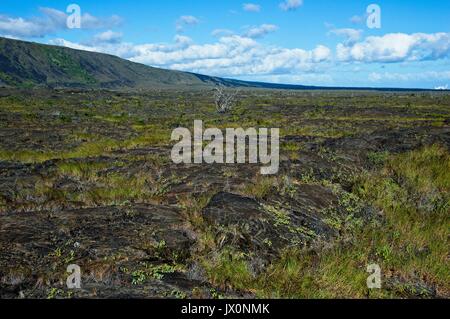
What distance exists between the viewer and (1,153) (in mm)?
18062

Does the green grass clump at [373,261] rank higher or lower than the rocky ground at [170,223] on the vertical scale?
lower

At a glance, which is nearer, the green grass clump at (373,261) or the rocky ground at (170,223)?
the rocky ground at (170,223)

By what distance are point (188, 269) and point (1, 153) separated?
50.3ft

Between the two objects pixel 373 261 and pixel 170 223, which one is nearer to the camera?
pixel 373 261

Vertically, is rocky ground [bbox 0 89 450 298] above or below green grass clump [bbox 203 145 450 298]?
above

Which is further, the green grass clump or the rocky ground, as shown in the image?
the green grass clump

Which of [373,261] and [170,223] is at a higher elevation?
[170,223]
